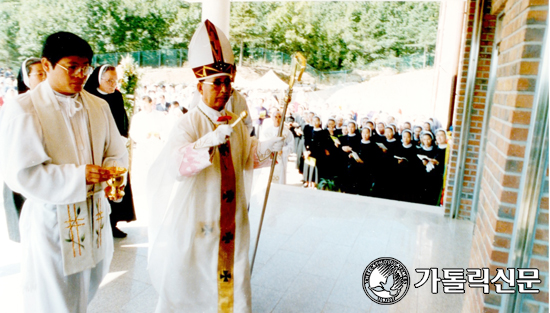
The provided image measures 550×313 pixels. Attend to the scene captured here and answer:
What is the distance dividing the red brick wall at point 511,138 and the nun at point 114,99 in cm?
329

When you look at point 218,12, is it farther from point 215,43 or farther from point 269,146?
point 269,146

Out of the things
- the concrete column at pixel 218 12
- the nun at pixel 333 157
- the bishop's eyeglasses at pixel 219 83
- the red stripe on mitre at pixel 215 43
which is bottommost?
the nun at pixel 333 157

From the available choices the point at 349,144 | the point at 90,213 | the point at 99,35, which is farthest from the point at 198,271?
the point at 99,35

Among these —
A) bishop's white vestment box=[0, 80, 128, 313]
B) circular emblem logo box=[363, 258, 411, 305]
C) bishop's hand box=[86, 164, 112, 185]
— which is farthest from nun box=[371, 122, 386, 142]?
bishop's hand box=[86, 164, 112, 185]

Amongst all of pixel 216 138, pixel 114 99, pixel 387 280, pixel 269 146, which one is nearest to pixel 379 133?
pixel 387 280

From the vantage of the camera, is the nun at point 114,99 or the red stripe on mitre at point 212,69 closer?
the red stripe on mitre at point 212,69

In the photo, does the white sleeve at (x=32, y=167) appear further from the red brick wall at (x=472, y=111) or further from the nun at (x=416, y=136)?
the nun at (x=416, y=136)

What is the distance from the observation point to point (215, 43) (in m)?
2.32

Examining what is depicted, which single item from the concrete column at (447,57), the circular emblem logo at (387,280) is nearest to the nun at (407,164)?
the concrete column at (447,57)

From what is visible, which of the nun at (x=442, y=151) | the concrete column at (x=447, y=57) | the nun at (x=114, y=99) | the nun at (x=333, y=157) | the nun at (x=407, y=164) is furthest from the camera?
the nun at (x=333, y=157)

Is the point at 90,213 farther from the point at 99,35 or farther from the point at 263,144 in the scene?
the point at 99,35

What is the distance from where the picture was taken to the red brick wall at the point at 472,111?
516 centimetres

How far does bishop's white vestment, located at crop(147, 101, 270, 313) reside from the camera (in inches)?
92.0

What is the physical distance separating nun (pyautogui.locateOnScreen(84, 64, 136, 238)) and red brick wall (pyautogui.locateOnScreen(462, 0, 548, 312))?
3287 mm
